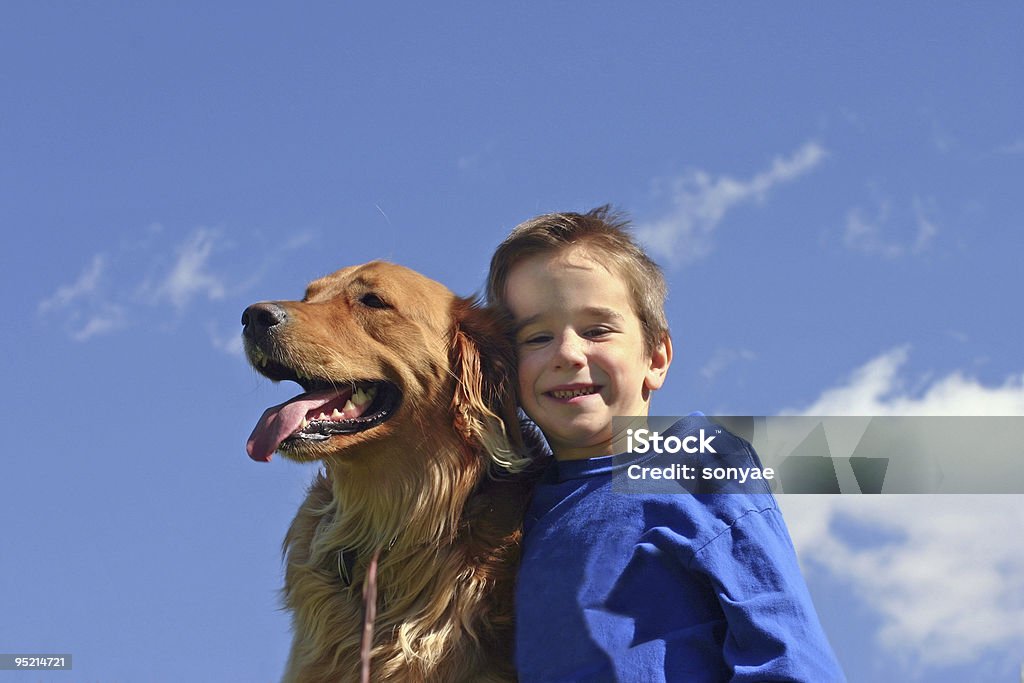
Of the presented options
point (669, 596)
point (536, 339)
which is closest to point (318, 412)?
point (536, 339)

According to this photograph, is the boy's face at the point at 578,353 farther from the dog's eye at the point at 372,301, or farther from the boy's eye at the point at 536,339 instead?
the dog's eye at the point at 372,301

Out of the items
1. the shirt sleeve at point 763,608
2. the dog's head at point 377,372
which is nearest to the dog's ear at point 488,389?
the dog's head at point 377,372

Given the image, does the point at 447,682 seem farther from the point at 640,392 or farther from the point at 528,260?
the point at 528,260

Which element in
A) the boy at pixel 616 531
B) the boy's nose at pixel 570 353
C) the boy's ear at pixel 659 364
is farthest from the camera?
the boy's ear at pixel 659 364

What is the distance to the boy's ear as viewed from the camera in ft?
14.2

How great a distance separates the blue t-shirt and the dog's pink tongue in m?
1.01

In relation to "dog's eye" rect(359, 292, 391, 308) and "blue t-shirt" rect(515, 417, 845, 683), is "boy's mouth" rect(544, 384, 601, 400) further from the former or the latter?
"dog's eye" rect(359, 292, 391, 308)

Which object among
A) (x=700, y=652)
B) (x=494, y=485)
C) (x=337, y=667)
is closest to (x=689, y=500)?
(x=700, y=652)

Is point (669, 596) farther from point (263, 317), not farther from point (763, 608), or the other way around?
point (263, 317)

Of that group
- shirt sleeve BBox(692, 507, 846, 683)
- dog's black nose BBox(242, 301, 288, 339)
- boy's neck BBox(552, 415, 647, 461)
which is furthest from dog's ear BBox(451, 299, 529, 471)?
shirt sleeve BBox(692, 507, 846, 683)

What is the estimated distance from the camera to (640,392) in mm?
4211

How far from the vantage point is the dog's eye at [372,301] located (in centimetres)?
435

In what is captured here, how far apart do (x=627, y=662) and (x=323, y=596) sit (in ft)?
4.43

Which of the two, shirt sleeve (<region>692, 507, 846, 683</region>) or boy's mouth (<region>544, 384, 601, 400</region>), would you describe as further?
boy's mouth (<region>544, 384, 601, 400</region>)
